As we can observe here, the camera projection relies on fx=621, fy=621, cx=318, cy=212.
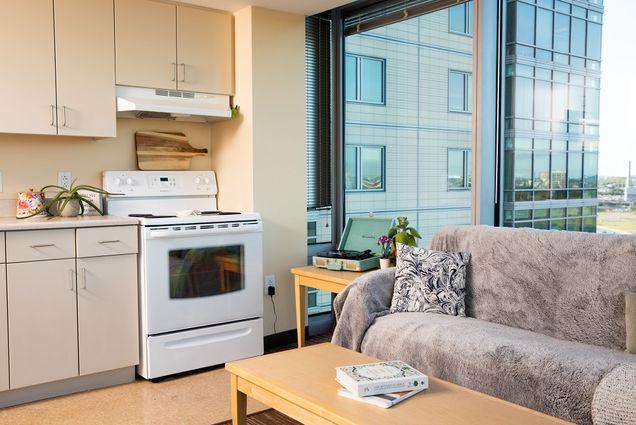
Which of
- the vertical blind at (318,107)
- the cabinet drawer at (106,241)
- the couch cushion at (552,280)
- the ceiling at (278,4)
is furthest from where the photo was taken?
the vertical blind at (318,107)

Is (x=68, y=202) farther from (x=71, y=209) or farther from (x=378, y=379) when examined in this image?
(x=378, y=379)

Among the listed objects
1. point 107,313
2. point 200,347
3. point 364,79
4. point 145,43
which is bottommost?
point 200,347

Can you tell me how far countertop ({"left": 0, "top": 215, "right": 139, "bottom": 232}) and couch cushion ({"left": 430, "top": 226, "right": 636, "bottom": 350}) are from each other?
1.85 meters

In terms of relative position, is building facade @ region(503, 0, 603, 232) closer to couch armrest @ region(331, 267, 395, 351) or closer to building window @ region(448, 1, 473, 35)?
building window @ region(448, 1, 473, 35)

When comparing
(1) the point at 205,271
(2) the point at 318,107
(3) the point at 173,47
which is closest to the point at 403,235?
(1) the point at 205,271

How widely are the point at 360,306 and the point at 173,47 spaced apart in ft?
6.65

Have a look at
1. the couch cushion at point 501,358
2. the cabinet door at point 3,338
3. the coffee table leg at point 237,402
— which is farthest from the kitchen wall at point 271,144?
the coffee table leg at point 237,402

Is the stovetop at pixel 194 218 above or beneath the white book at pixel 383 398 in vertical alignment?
above

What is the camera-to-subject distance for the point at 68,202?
3.53 m

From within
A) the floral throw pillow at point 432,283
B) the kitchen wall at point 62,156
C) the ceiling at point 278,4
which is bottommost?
the floral throw pillow at point 432,283

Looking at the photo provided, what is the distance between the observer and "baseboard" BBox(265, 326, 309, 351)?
4.18m

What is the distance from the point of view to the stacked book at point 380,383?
1.88m

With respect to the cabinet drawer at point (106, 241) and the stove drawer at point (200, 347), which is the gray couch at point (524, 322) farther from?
the cabinet drawer at point (106, 241)

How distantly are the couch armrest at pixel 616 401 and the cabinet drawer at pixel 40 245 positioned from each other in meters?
2.56
